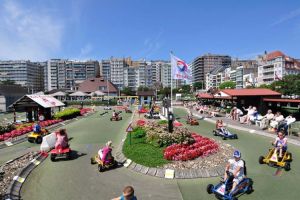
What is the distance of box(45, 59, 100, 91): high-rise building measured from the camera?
185 metres

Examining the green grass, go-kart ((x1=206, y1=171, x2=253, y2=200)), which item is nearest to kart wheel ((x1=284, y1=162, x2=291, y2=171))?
go-kart ((x1=206, y1=171, x2=253, y2=200))

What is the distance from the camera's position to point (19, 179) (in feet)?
33.6

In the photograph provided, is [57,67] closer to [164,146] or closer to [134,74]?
[134,74]

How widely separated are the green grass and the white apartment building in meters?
104

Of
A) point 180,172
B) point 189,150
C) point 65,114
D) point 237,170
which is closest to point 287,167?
point 237,170

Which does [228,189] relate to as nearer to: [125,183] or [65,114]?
[125,183]

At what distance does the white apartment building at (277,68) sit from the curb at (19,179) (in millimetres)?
107767

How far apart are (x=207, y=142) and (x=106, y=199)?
24.6 feet

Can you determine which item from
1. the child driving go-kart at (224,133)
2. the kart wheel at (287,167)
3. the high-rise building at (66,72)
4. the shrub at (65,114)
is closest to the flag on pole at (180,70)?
the child driving go-kart at (224,133)

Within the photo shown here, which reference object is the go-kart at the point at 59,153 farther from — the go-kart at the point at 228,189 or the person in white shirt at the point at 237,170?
the person in white shirt at the point at 237,170

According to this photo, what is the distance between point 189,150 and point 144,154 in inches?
88.2

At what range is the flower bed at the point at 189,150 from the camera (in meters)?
11.7

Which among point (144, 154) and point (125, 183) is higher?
point (144, 154)

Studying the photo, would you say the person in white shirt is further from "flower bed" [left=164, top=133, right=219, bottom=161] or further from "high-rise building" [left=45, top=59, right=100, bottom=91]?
"high-rise building" [left=45, top=59, right=100, bottom=91]
